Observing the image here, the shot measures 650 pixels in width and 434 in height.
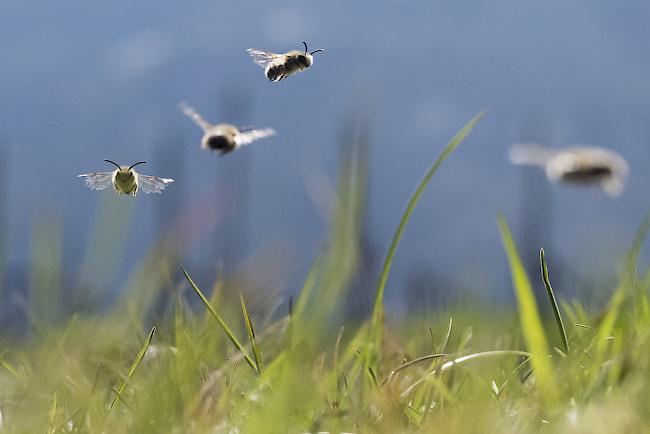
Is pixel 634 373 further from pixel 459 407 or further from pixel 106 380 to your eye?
pixel 106 380

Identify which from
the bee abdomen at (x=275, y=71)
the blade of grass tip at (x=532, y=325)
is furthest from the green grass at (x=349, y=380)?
the bee abdomen at (x=275, y=71)

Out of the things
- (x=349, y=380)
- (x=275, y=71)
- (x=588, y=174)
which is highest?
(x=275, y=71)

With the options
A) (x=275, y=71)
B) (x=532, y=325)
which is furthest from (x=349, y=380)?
(x=275, y=71)

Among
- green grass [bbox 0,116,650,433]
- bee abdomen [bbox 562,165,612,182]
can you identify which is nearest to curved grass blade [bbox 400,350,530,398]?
green grass [bbox 0,116,650,433]

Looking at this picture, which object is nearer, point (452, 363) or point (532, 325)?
point (532, 325)

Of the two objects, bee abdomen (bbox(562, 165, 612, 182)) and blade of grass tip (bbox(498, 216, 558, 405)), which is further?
bee abdomen (bbox(562, 165, 612, 182))

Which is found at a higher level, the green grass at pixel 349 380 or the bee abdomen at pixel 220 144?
the bee abdomen at pixel 220 144

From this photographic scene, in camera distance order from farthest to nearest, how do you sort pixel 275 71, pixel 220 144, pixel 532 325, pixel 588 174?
pixel 275 71 → pixel 220 144 → pixel 588 174 → pixel 532 325

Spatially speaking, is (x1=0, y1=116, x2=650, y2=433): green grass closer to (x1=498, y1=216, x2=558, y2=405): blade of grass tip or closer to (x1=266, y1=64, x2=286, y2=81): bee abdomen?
(x1=498, y1=216, x2=558, y2=405): blade of grass tip

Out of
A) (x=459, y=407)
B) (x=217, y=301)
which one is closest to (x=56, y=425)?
(x=217, y=301)

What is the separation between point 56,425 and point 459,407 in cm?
84

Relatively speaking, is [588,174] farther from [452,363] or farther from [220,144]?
[220,144]

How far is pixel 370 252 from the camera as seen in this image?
2.07 m

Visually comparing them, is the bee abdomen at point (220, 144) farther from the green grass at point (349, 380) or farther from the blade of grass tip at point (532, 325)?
the blade of grass tip at point (532, 325)
